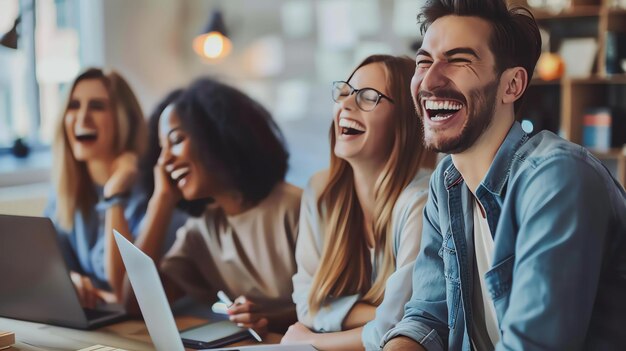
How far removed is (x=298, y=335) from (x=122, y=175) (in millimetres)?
1328

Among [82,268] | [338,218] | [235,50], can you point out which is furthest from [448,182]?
[82,268]

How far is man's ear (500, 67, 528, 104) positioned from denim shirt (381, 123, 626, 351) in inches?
3.0

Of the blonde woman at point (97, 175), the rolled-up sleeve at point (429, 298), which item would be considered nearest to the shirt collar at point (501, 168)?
the rolled-up sleeve at point (429, 298)

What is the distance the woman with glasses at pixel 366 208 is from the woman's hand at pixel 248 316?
0.39 feet

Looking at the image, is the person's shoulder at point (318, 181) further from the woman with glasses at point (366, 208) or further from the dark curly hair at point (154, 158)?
the dark curly hair at point (154, 158)

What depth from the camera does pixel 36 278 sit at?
2566 millimetres

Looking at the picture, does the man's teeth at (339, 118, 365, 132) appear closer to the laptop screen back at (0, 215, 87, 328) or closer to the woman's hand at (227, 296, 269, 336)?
the woman's hand at (227, 296, 269, 336)

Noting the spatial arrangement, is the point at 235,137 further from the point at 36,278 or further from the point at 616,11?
the point at 616,11

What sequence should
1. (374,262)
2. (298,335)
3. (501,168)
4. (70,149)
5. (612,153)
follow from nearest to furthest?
(501,168)
(374,262)
(298,335)
(70,149)
(612,153)

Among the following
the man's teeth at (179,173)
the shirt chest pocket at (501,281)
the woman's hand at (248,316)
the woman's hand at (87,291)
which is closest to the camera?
the shirt chest pocket at (501,281)

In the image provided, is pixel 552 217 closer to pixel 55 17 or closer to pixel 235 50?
pixel 235 50

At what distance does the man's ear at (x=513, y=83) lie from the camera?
1.86 metres

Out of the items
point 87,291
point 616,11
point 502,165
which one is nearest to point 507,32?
point 502,165

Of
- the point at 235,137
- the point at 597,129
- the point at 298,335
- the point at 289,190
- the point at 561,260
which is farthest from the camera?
the point at 597,129
